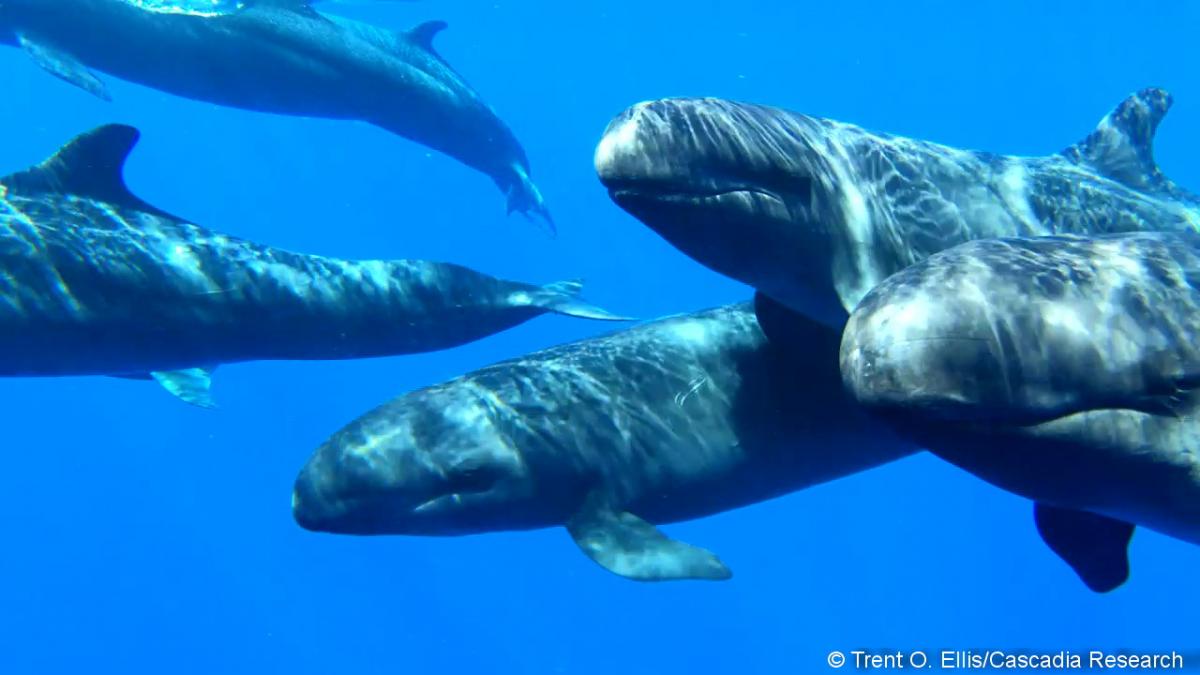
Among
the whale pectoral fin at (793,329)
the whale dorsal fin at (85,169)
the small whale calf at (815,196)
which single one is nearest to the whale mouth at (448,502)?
the whale pectoral fin at (793,329)

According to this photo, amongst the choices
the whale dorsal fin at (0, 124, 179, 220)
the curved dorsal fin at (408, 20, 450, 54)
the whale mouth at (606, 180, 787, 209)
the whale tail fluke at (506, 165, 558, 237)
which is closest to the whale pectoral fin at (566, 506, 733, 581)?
the whale mouth at (606, 180, 787, 209)

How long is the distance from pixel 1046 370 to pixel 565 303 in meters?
6.72

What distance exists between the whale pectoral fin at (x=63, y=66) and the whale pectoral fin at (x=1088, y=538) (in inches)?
497

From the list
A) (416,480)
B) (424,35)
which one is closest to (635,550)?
(416,480)

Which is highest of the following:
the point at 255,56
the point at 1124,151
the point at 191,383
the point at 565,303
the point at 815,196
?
the point at 255,56

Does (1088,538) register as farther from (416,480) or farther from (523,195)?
(523,195)

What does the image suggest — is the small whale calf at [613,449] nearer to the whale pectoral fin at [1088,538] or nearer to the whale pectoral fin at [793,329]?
the whale pectoral fin at [793,329]

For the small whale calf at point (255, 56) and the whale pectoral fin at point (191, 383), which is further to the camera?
the small whale calf at point (255, 56)

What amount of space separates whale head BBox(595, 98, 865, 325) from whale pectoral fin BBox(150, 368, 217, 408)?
7.25m

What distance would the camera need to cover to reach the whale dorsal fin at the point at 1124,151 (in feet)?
28.6

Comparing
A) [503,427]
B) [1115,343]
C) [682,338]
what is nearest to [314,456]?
[503,427]

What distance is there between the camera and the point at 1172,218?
8086 mm

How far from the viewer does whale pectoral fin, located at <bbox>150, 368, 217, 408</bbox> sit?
10.9 meters

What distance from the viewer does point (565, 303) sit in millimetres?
10375
